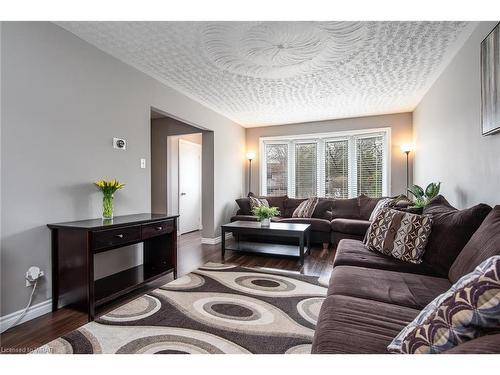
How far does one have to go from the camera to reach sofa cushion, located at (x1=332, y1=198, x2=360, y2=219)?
4785 millimetres

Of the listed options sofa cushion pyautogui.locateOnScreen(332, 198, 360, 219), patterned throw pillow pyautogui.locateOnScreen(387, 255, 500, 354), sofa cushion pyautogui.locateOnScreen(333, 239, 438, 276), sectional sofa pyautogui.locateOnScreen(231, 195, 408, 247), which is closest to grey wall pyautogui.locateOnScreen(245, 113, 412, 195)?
sectional sofa pyautogui.locateOnScreen(231, 195, 408, 247)

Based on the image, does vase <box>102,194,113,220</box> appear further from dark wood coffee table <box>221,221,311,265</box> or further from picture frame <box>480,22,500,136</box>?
picture frame <box>480,22,500,136</box>

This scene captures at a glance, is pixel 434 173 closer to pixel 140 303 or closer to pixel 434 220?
pixel 434 220

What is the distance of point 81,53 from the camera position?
2393mm

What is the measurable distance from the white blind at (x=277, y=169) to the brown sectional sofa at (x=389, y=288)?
3763 millimetres

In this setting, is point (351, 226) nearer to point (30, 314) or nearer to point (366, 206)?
point (366, 206)

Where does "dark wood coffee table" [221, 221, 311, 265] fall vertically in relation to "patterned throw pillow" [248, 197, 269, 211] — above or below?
below

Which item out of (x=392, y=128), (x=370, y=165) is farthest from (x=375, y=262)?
(x=392, y=128)

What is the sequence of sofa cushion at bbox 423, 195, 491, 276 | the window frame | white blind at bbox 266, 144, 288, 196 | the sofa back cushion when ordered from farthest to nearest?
white blind at bbox 266, 144, 288, 196, the window frame, sofa cushion at bbox 423, 195, 491, 276, the sofa back cushion

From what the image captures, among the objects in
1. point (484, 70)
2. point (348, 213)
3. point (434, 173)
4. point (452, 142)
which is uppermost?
point (484, 70)

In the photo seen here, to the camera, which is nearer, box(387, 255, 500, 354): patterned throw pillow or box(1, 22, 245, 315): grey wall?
box(387, 255, 500, 354): patterned throw pillow

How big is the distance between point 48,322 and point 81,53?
235 cm

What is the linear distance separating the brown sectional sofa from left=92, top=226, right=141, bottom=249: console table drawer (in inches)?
67.8
